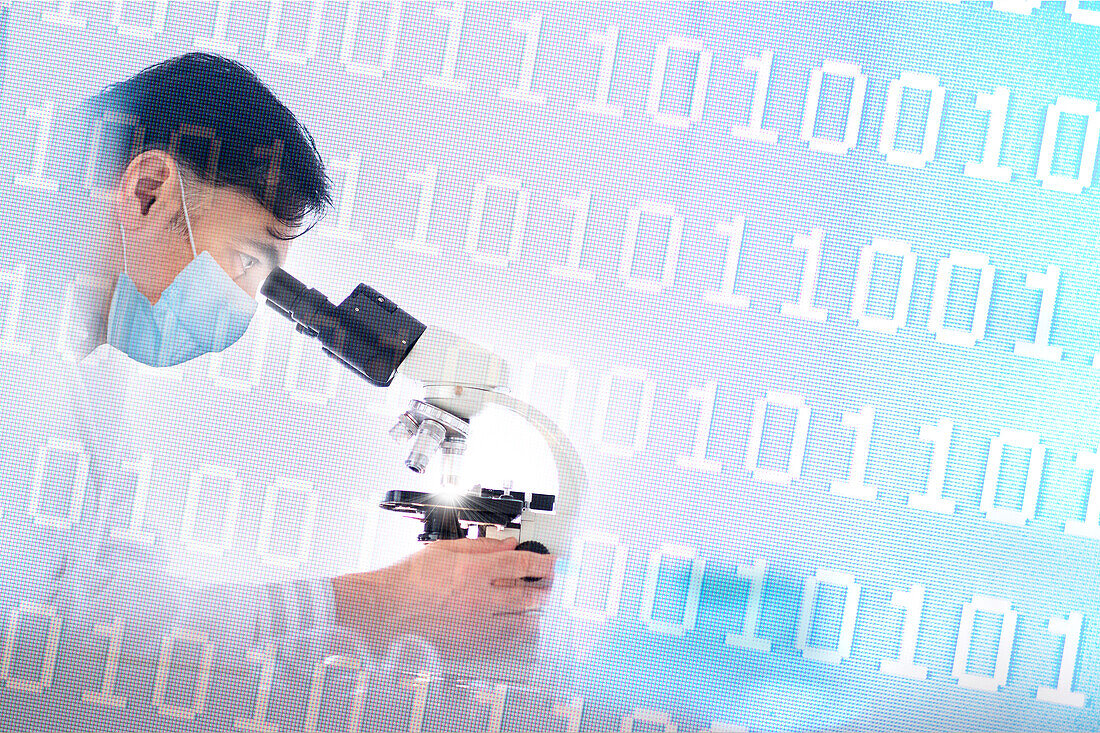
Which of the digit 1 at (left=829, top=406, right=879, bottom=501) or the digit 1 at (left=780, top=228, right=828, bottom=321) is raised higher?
the digit 1 at (left=780, top=228, right=828, bottom=321)

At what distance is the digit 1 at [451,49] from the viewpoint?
46.4 inches

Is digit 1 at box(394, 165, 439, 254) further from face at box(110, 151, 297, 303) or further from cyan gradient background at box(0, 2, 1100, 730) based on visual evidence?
face at box(110, 151, 297, 303)

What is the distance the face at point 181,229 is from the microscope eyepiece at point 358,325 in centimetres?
14

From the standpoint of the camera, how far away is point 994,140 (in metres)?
1.17

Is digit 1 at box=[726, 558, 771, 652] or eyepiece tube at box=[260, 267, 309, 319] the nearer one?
eyepiece tube at box=[260, 267, 309, 319]

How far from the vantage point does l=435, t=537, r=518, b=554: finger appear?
107cm

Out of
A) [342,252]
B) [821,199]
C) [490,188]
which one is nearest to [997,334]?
[821,199]

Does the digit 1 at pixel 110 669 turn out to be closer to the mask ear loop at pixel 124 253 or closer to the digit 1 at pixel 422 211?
the mask ear loop at pixel 124 253

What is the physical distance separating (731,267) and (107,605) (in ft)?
3.53

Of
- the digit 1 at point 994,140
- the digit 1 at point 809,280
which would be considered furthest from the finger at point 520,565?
the digit 1 at point 994,140

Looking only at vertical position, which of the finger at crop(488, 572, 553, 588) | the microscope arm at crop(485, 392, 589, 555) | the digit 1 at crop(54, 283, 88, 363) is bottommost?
the finger at crop(488, 572, 553, 588)

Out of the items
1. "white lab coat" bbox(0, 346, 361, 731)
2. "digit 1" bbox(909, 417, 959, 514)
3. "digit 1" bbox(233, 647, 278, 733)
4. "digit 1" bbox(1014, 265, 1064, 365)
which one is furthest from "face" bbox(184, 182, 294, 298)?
"digit 1" bbox(1014, 265, 1064, 365)

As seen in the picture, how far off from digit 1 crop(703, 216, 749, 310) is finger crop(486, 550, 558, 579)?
0.46 metres

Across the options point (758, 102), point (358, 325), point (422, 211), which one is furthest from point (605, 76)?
point (358, 325)
